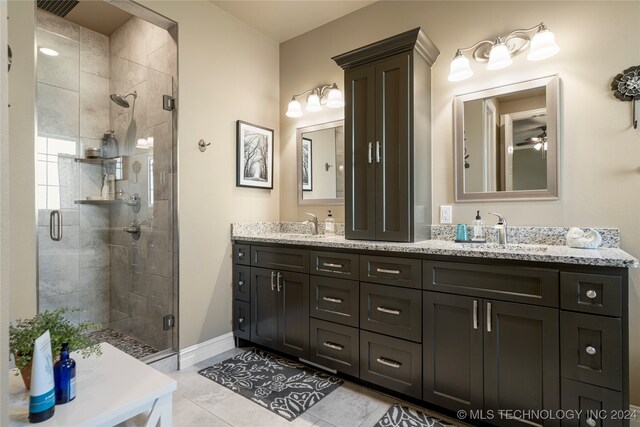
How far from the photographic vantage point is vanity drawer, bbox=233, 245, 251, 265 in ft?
8.96

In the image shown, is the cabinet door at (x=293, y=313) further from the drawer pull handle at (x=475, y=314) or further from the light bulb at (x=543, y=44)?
the light bulb at (x=543, y=44)

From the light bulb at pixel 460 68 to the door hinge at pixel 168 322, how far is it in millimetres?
2747

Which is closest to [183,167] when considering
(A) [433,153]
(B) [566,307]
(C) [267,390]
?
(C) [267,390]

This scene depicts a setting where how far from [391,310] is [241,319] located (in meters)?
1.46

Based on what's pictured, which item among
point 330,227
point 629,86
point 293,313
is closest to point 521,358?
point 293,313

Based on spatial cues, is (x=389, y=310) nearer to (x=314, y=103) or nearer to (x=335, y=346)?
(x=335, y=346)

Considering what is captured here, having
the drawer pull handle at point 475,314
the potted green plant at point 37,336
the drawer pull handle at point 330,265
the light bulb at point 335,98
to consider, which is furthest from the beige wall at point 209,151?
the drawer pull handle at point 475,314

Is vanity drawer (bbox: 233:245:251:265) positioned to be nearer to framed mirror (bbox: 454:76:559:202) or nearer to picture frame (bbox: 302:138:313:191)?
picture frame (bbox: 302:138:313:191)

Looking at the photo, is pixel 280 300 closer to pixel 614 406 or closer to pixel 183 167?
pixel 183 167

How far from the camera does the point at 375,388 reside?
2078 millimetres

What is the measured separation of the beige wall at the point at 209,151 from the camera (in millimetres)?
2512

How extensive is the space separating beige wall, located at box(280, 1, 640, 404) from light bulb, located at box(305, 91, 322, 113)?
104 centimetres

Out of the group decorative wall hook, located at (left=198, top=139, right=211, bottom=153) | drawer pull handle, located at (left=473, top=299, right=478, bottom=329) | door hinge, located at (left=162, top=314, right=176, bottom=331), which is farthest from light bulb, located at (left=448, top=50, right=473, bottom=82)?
door hinge, located at (left=162, top=314, right=176, bottom=331)

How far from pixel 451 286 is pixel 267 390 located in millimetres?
1373
